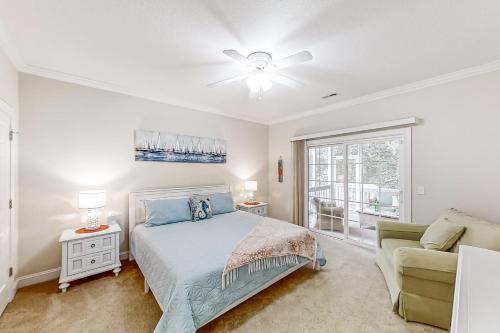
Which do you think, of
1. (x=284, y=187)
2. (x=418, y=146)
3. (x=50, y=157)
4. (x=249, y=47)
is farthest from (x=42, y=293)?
(x=418, y=146)

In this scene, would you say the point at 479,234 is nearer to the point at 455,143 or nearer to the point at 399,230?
the point at 399,230

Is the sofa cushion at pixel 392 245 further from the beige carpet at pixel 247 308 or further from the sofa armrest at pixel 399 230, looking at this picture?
the beige carpet at pixel 247 308

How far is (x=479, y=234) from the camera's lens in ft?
6.33

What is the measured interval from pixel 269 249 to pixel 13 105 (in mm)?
3207

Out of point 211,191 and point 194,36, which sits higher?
point 194,36

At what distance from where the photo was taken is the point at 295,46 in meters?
2.08

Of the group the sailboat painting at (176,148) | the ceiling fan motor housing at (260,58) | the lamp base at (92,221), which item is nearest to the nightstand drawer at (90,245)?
the lamp base at (92,221)

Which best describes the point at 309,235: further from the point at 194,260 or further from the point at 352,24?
the point at 352,24

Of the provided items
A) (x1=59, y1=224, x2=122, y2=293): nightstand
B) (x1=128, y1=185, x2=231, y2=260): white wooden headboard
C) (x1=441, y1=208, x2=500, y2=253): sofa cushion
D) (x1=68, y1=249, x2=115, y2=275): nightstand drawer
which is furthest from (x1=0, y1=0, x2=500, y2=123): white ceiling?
(x1=68, y1=249, x2=115, y2=275): nightstand drawer

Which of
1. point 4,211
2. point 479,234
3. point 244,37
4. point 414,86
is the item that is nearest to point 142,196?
point 4,211

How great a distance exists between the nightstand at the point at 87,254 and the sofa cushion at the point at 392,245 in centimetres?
333

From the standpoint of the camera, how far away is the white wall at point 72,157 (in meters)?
2.52

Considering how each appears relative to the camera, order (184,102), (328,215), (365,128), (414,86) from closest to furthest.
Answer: (414,86), (365,128), (184,102), (328,215)

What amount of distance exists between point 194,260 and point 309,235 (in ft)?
5.02
